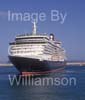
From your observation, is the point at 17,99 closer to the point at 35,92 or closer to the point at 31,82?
the point at 35,92

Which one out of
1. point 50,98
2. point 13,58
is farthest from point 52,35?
point 50,98

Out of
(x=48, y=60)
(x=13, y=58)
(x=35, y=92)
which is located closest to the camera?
(x=35, y=92)

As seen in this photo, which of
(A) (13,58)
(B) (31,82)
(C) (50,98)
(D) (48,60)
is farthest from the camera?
(D) (48,60)

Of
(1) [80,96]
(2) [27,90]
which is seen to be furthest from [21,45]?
(1) [80,96]

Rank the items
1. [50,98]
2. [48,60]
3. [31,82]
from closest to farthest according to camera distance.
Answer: [50,98], [31,82], [48,60]

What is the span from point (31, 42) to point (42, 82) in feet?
43.2

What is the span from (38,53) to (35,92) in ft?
81.7

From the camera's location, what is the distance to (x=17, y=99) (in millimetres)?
41562

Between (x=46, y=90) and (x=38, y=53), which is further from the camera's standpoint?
(x=38, y=53)

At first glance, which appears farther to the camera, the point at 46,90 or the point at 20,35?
the point at 20,35

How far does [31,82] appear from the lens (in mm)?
59719

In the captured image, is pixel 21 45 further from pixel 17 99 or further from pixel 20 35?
pixel 17 99

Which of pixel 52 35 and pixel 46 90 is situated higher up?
pixel 52 35

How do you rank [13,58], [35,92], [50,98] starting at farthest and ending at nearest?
[13,58]
[35,92]
[50,98]
